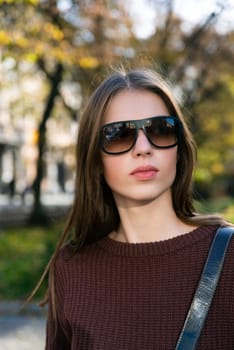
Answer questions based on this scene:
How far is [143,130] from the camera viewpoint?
1.73 meters

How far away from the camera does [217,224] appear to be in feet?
5.70

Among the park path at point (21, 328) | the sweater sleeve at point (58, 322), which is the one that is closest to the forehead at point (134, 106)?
the sweater sleeve at point (58, 322)

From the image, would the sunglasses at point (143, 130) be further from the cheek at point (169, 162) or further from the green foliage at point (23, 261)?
the green foliage at point (23, 261)

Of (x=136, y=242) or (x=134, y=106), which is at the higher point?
(x=134, y=106)

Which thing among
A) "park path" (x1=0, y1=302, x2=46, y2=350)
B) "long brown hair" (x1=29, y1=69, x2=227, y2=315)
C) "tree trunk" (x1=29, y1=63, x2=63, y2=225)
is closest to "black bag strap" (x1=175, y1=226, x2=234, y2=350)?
"long brown hair" (x1=29, y1=69, x2=227, y2=315)

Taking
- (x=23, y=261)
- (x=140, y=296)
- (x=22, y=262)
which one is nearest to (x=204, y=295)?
(x=140, y=296)

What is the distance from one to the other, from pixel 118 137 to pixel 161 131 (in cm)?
13

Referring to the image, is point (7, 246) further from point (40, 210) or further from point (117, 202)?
point (117, 202)

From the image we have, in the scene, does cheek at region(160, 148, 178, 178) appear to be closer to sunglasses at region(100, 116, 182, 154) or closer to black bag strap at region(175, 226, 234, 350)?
sunglasses at region(100, 116, 182, 154)

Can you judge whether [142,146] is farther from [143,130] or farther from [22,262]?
[22,262]

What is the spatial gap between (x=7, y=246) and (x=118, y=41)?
513 cm

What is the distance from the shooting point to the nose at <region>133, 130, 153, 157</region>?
1.71 m

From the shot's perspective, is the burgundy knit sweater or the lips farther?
the lips

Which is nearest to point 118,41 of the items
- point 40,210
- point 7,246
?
point 7,246
